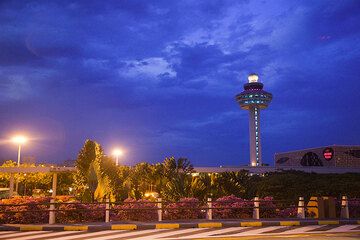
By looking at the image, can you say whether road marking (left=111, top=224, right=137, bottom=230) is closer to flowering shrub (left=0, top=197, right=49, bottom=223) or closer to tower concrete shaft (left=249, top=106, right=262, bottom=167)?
flowering shrub (left=0, top=197, right=49, bottom=223)

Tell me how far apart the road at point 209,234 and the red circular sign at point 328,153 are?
72384 mm

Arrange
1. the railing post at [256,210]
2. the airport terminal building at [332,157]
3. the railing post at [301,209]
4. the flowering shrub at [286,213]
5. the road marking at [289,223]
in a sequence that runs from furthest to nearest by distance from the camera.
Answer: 1. the airport terminal building at [332,157]
2. the flowering shrub at [286,213]
3. the railing post at [301,209]
4. the railing post at [256,210]
5. the road marking at [289,223]

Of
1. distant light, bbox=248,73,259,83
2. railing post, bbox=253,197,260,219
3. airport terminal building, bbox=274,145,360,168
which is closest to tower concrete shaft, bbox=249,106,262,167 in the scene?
distant light, bbox=248,73,259,83

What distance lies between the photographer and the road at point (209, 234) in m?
13.3

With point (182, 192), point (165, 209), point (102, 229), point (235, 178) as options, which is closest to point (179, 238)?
point (102, 229)

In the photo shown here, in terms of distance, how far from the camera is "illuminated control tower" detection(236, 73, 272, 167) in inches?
4825

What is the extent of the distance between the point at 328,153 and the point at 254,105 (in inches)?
1928

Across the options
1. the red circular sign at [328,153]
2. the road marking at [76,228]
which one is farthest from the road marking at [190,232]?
the red circular sign at [328,153]

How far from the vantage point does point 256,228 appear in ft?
51.6

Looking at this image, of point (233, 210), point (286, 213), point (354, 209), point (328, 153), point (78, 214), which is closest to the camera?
point (78, 214)

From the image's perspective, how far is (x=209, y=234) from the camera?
550 inches

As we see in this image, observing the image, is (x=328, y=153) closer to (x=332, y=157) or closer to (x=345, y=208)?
(x=332, y=157)

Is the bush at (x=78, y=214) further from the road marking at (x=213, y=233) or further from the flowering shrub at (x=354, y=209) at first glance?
the flowering shrub at (x=354, y=209)

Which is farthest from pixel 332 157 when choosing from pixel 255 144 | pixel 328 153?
pixel 255 144
